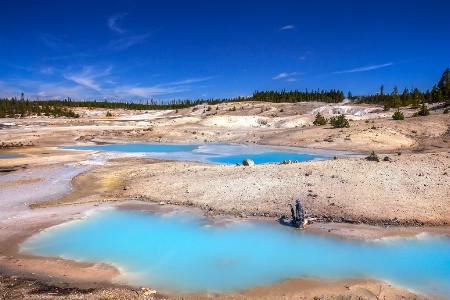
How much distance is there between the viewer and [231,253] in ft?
34.3

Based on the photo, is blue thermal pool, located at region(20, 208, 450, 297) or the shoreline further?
blue thermal pool, located at region(20, 208, 450, 297)

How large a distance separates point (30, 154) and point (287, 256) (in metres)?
27.4

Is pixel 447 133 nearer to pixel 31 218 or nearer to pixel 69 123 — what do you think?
pixel 31 218

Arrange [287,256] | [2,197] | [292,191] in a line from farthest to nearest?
1. [2,197]
2. [292,191]
3. [287,256]

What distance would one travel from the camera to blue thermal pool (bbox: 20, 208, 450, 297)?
8.95 meters

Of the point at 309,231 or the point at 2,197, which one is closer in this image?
the point at 309,231

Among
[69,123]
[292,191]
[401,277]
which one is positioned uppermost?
[69,123]

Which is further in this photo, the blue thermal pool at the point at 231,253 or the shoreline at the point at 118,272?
the blue thermal pool at the point at 231,253

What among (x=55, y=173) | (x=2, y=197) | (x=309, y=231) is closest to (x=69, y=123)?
(x=55, y=173)

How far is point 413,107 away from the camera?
165 feet

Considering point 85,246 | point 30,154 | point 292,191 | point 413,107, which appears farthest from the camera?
point 413,107

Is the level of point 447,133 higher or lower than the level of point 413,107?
lower

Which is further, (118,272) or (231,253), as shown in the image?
(231,253)

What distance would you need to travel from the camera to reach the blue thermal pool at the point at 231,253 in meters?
8.95
